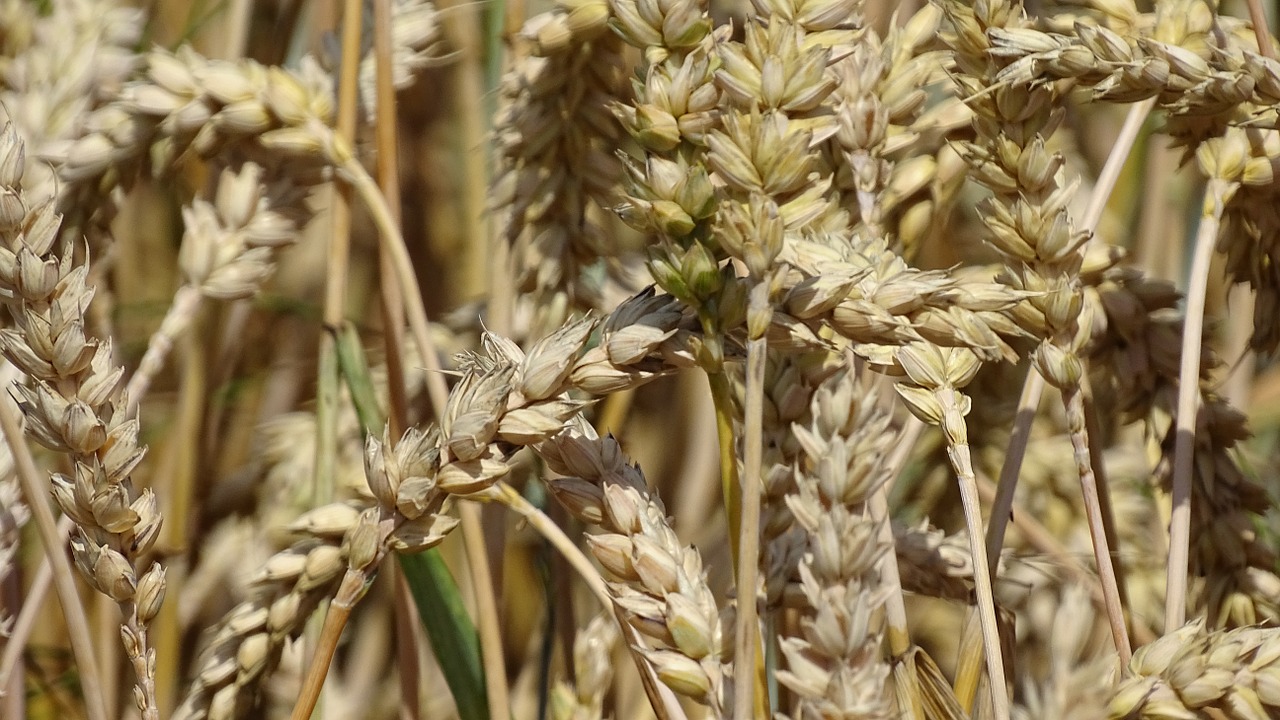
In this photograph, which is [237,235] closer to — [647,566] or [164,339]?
[164,339]

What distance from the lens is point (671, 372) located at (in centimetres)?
55

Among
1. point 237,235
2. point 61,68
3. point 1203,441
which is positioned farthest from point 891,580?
point 61,68

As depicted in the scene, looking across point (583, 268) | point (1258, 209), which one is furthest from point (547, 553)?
point (1258, 209)

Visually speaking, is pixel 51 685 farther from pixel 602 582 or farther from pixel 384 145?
pixel 602 582

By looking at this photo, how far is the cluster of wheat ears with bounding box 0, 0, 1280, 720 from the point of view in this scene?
500 millimetres

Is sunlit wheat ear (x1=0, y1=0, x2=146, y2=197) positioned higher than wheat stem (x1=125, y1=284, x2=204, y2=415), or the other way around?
sunlit wheat ear (x1=0, y1=0, x2=146, y2=197)

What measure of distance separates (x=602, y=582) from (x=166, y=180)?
67 centimetres

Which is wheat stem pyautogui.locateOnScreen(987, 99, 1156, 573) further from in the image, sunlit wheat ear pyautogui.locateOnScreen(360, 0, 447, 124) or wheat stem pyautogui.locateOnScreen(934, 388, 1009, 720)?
sunlit wheat ear pyautogui.locateOnScreen(360, 0, 447, 124)

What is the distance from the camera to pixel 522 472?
3.38 ft

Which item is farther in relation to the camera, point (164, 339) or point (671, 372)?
point (164, 339)

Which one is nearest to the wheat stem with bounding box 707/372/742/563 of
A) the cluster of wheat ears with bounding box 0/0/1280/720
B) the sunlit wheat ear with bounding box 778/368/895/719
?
the cluster of wheat ears with bounding box 0/0/1280/720

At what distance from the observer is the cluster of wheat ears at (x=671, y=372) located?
19.7 inches

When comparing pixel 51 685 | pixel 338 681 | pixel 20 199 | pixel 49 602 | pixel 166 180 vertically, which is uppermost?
pixel 20 199

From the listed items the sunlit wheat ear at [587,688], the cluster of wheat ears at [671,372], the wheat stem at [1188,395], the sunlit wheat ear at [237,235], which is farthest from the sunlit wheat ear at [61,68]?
the wheat stem at [1188,395]
